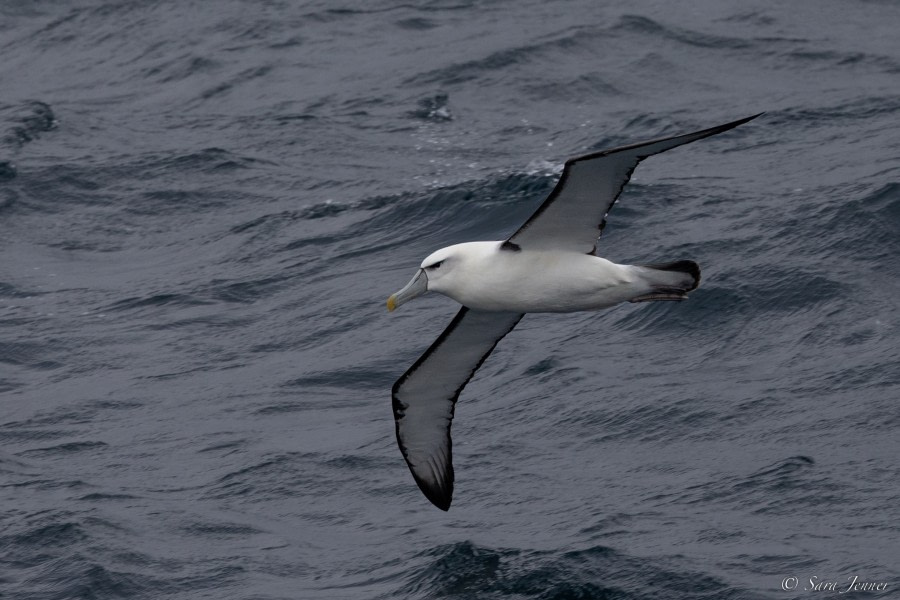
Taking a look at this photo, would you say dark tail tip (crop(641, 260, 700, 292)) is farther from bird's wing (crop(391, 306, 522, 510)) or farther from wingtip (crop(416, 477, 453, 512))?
wingtip (crop(416, 477, 453, 512))

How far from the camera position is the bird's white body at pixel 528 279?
12.2 m

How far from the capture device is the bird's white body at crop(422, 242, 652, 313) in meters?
12.2

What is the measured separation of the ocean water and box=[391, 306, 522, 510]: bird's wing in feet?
2.11

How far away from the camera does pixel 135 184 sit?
23094 mm

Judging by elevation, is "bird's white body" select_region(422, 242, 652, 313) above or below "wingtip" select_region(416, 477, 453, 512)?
above

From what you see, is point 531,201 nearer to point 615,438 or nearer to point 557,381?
point 557,381

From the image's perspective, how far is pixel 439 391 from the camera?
13.9 metres

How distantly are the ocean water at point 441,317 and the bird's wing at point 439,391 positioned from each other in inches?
25.4

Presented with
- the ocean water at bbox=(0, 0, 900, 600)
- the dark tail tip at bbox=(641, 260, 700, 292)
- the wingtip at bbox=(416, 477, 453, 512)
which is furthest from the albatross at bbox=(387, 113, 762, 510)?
the ocean water at bbox=(0, 0, 900, 600)

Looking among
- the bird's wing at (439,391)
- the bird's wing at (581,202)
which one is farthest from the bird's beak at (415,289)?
the bird's wing at (439,391)

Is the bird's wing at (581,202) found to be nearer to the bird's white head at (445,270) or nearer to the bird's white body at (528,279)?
the bird's white body at (528,279)

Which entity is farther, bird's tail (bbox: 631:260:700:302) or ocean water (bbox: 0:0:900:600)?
ocean water (bbox: 0:0:900:600)

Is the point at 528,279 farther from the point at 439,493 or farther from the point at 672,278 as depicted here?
the point at 439,493

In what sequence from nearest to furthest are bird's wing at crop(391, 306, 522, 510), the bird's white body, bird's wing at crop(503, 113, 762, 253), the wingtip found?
bird's wing at crop(503, 113, 762, 253) < the bird's white body < bird's wing at crop(391, 306, 522, 510) < the wingtip
